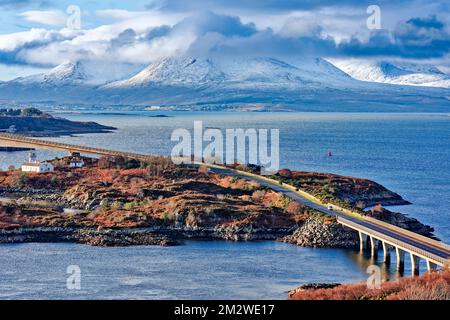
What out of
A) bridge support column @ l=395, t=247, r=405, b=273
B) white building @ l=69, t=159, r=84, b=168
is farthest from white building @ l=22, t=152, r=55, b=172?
bridge support column @ l=395, t=247, r=405, b=273

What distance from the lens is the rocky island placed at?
66375 millimetres

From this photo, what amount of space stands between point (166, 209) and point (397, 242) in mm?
21535

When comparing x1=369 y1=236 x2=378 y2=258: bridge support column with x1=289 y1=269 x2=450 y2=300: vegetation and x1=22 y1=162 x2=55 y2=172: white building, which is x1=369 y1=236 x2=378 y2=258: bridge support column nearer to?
x1=289 y1=269 x2=450 y2=300: vegetation

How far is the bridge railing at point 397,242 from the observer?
174 feet

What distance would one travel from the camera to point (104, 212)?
243 ft

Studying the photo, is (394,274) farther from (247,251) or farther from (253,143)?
(253,143)

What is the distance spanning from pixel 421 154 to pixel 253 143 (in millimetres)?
39577

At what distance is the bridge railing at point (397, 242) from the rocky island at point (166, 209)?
0.75 metres

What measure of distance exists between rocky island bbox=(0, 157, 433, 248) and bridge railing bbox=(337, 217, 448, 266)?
75cm

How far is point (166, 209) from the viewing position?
73.6 meters

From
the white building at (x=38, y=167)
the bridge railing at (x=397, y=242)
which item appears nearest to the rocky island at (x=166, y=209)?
the bridge railing at (x=397, y=242)

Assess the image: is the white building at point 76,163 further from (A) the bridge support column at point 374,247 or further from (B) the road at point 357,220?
(A) the bridge support column at point 374,247
